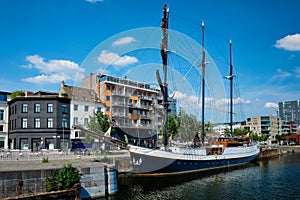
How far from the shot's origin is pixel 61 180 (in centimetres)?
2242

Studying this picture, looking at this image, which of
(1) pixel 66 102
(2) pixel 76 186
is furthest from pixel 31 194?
(1) pixel 66 102

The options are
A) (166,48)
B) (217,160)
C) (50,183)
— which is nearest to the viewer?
(50,183)

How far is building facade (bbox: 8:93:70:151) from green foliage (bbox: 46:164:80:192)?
36001 millimetres

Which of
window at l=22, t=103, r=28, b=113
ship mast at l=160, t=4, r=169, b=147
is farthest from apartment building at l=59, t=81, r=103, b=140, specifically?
ship mast at l=160, t=4, r=169, b=147

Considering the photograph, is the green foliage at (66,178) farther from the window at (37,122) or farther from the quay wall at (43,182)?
the window at (37,122)

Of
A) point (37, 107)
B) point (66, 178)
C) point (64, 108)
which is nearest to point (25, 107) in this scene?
point (37, 107)

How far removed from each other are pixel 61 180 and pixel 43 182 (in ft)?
4.54

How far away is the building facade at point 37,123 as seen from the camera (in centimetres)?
5647

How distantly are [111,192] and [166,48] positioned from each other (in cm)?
2572

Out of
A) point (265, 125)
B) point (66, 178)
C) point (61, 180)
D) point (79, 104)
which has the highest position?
point (79, 104)

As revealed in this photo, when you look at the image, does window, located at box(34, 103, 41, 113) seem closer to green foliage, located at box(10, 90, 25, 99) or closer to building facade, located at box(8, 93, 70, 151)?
building facade, located at box(8, 93, 70, 151)

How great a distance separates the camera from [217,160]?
2010 inches

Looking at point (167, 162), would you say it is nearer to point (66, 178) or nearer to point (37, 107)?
point (66, 178)

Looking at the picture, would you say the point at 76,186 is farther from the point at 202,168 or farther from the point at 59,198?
the point at 202,168
